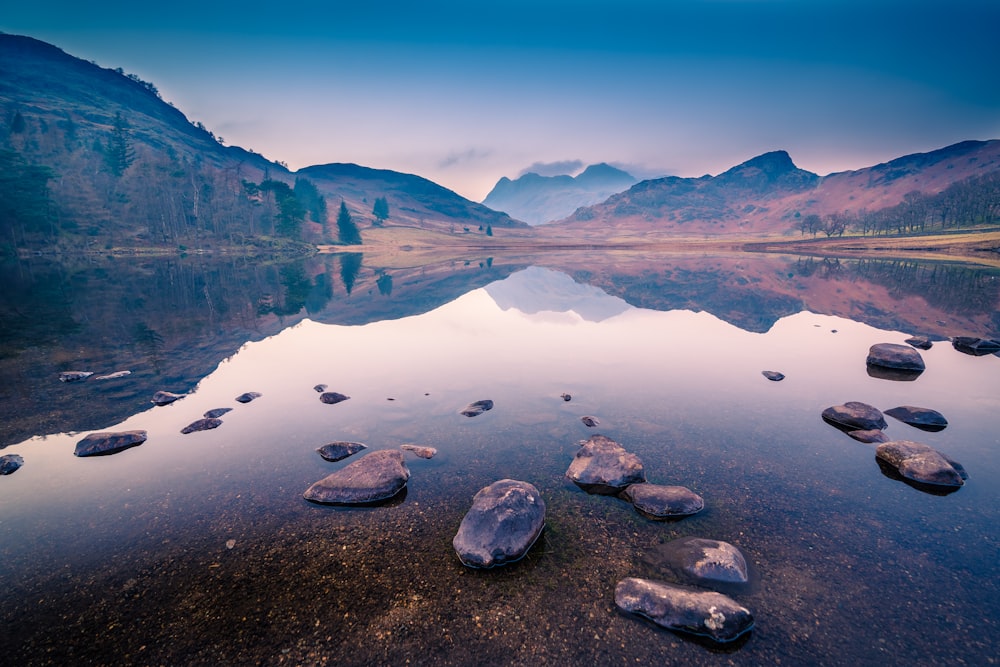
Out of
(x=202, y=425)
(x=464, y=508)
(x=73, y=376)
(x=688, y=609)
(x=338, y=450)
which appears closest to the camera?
(x=688, y=609)

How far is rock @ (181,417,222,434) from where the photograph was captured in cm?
1709

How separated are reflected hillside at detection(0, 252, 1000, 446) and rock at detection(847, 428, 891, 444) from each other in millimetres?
20967

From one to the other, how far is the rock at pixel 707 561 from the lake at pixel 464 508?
0.40 metres

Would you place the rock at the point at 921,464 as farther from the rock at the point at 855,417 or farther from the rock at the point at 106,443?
the rock at the point at 106,443

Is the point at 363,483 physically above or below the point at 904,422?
below

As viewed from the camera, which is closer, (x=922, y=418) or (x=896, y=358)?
(x=922, y=418)

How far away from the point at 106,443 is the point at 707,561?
2076 centimetres

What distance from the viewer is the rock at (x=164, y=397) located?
1998 cm

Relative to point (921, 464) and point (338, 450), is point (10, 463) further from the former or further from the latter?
point (921, 464)

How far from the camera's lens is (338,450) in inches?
601

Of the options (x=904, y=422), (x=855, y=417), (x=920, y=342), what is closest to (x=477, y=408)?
(x=855, y=417)

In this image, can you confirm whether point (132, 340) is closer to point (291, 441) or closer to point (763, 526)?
point (291, 441)

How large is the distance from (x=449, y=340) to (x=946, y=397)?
2921 centimetres

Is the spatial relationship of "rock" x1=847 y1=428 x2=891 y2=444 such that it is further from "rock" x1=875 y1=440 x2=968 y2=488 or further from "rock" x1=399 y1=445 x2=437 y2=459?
"rock" x1=399 y1=445 x2=437 y2=459
